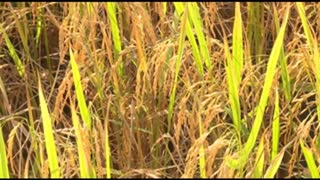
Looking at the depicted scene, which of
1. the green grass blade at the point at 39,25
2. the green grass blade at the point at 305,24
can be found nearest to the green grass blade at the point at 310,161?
the green grass blade at the point at 305,24

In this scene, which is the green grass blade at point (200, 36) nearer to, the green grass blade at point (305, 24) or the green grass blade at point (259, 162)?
→ the green grass blade at point (305, 24)

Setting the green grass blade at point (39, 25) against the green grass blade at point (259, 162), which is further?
the green grass blade at point (39, 25)

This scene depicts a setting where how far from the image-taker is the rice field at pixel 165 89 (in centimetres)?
109

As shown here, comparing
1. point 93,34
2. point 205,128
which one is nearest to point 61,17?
point 93,34

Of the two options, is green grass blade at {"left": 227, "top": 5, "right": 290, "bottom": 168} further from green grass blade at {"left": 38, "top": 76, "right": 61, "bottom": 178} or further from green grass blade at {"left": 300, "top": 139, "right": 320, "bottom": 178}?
green grass blade at {"left": 38, "top": 76, "right": 61, "bottom": 178}

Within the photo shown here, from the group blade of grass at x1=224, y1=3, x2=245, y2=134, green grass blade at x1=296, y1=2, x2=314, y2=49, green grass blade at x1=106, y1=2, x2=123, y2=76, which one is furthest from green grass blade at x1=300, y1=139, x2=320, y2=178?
green grass blade at x1=106, y1=2, x2=123, y2=76

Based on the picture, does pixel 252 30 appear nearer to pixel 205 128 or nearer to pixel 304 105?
pixel 304 105

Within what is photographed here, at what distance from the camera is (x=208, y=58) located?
121 cm

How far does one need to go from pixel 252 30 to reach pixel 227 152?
38cm

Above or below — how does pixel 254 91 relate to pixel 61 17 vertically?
below

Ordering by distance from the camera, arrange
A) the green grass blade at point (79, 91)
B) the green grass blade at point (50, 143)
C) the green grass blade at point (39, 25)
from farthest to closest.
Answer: the green grass blade at point (39, 25)
the green grass blade at point (79, 91)
the green grass blade at point (50, 143)

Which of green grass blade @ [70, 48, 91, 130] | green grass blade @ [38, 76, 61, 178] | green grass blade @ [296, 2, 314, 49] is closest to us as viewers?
green grass blade @ [38, 76, 61, 178]

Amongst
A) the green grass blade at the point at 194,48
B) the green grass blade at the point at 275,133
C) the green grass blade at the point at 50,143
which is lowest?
the green grass blade at the point at 275,133

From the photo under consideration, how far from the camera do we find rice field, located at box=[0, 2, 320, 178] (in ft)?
3.59
